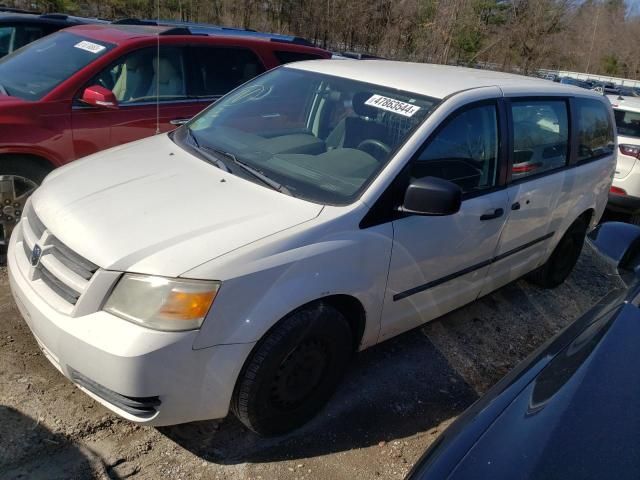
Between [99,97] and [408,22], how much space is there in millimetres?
17428

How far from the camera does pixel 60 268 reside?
2451 millimetres

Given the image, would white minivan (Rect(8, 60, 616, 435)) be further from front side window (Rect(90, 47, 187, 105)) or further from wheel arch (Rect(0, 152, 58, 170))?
front side window (Rect(90, 47, 187, 105))

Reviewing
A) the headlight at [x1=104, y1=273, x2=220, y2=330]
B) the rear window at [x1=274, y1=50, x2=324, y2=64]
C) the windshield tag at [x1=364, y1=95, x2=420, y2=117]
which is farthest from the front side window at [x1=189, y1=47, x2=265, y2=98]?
the headlight at [x1=104, y1=273, x2=220, y2=330]

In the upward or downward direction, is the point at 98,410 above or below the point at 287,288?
below

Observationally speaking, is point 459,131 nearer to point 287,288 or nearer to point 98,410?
point 287,288

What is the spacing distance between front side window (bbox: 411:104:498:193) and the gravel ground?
116 centimetres

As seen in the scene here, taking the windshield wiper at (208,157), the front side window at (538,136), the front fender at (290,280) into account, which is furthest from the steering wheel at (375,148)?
the front side window at (538,136)

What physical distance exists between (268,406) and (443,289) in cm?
129

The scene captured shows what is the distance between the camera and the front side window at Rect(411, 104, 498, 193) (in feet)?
9.96

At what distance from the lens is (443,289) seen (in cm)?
334

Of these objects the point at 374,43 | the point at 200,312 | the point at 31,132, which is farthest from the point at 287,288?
the point at 374,43

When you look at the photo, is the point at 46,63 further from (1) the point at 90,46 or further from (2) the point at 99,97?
(2) the point at 99,97

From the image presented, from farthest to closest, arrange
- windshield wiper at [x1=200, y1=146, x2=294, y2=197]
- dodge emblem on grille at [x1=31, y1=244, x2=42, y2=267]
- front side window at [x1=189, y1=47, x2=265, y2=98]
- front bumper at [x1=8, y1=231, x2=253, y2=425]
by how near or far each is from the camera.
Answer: front side window at [x1=189, y1=47, x2=265, y2=98], windshield wiper at [x1=200, y1=146, x2=294, y2=197], dodge emblem on grille at [x1=31, y1=244, x2=42, y2=267], front bumper at [x1=8, y1=231, x2=253, y2=425]

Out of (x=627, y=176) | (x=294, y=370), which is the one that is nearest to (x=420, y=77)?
(x=294, y=370)
